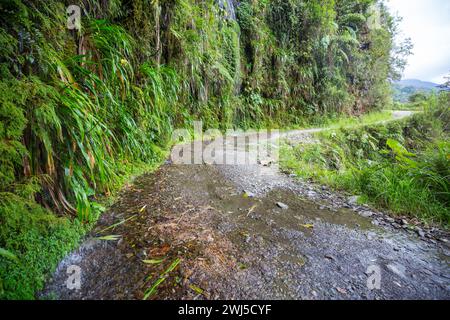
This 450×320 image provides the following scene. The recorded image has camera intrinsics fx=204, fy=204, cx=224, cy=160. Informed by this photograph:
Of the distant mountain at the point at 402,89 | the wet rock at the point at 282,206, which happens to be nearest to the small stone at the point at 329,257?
the wet rock at the point at 282,206

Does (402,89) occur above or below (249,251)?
above

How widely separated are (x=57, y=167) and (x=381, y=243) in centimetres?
268

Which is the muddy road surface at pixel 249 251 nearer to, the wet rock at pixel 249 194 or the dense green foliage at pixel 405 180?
the wet rock at pixel 249 194

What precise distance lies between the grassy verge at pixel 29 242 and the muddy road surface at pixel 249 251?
73mm

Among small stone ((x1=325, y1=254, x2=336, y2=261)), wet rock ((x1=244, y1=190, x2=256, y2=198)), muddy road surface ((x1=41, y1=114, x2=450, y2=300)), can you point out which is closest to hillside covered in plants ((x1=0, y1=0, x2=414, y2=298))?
muddy road surface ((x1=41, y1=114, x2=450, y2=300))

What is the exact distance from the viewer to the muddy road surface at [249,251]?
1158 millimetres

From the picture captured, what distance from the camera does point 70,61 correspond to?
6.18 ft

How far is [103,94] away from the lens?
225cm

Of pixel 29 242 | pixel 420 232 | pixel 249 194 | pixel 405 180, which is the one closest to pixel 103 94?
pixel 29 242

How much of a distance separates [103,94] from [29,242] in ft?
5.21

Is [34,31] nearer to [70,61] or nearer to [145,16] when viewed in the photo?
[70,61]

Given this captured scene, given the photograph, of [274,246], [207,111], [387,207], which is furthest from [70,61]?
[207,111]

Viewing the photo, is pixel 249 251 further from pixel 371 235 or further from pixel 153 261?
pixel 371 235

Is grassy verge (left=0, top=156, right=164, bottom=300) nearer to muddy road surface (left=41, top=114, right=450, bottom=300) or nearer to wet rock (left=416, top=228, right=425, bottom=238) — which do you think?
muddy road surface (left=41, top=114, right=450, bottom=300)
